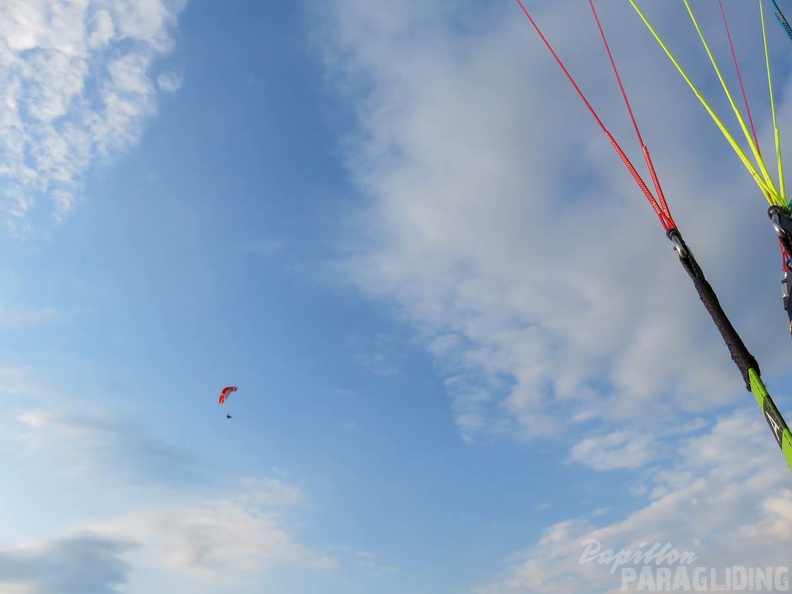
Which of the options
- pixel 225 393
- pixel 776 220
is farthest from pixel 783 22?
pixel 225 393

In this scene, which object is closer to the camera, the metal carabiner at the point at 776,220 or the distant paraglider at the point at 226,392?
the metal carabiner at the point at 776,220

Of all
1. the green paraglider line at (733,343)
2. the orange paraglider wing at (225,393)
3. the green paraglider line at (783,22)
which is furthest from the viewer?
the orange paraglider wing at (225,393)

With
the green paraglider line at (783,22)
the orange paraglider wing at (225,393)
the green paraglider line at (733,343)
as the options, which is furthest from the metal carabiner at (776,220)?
the orange paraglider wing at (225,393)

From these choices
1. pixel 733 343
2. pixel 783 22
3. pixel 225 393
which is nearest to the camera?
pixel 733 343

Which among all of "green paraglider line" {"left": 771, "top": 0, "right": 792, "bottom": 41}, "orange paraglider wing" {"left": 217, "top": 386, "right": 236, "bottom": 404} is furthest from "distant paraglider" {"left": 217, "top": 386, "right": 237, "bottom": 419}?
"green paraglider line" {"left": 771, "top": 0, "right": 792, "bottom": 41}

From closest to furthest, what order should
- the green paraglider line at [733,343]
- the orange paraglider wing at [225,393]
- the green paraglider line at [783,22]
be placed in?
the green paraglider line at [733,343], the green paraglider line at [783,22], the orange paraglider wing at [225,393]

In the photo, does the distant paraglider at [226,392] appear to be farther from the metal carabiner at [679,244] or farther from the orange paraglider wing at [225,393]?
the metal carabiner at [679,244]

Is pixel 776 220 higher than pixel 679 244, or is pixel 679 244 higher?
pixel 776 220

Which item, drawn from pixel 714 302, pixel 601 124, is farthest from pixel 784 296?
pixel 601 124

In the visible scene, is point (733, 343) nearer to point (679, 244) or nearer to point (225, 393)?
point (679, 244)

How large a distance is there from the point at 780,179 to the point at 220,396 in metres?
109

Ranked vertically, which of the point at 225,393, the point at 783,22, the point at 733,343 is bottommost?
the point at 733,343

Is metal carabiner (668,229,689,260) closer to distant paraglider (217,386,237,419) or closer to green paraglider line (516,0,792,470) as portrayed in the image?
green paraglider line (516,0,792,470)

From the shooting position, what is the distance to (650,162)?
17719 millimetres
